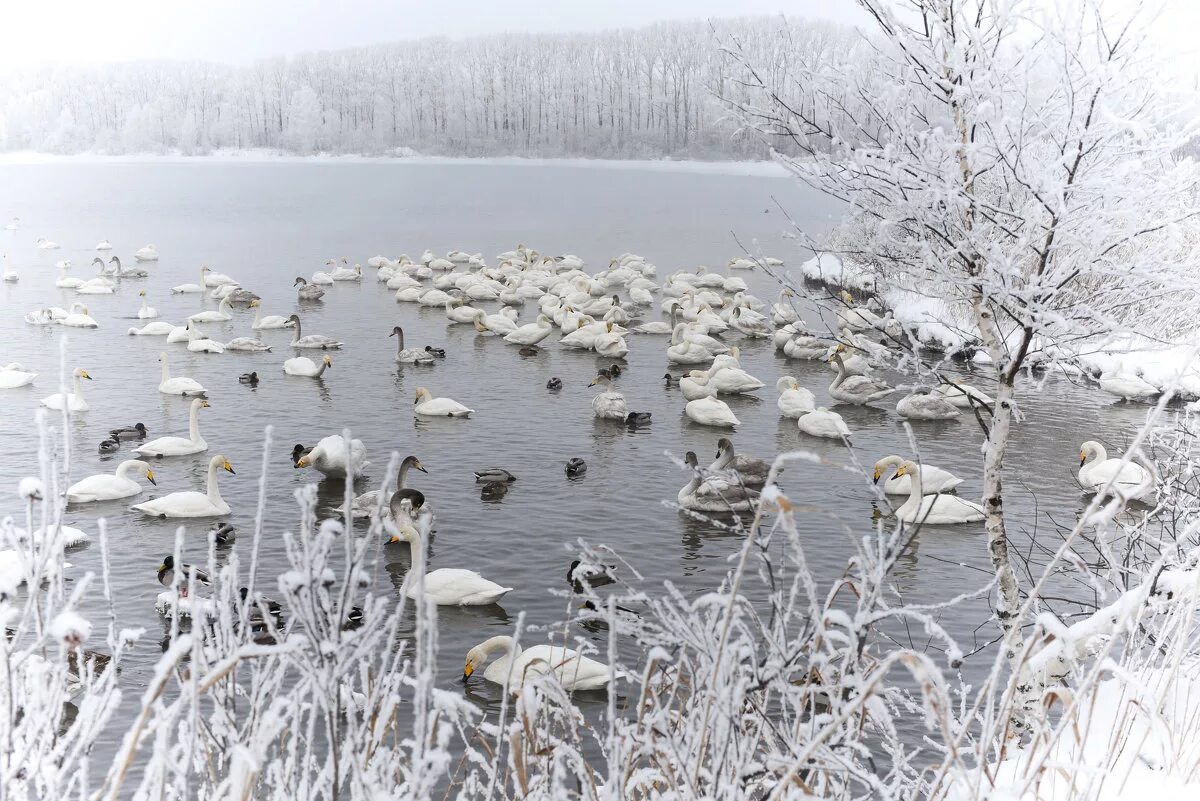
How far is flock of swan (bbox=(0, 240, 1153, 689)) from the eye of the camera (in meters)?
10.4

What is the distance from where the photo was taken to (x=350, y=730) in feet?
8.71

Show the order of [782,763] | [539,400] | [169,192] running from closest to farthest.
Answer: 1. [782,763]
2. [539,400]
3. [169,192]

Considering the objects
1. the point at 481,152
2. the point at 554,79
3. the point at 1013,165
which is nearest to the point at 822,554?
the point at 1013,165

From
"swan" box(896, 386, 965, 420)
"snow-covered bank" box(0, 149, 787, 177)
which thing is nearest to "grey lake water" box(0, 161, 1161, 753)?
"swan" box(896, 386, 965, 420)

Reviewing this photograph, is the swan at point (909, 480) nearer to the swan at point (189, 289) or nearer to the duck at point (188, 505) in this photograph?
the duck at point (188, 505)

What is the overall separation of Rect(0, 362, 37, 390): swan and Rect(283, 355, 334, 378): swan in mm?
5119

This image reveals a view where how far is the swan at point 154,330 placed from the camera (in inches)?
1071

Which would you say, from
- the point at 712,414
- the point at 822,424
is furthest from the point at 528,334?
the point at 822,424

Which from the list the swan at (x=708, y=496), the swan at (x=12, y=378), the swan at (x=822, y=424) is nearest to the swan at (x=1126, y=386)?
the swan at (x=822, y=424)

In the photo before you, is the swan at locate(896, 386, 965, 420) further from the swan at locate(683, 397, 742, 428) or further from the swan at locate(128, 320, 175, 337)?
the swan at locate(128, 320, 175, 337)

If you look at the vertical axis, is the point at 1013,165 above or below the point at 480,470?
above

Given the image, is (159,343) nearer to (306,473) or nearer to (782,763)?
(306,473)

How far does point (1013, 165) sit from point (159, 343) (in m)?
24.0

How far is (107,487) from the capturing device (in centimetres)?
1495
